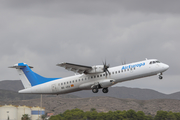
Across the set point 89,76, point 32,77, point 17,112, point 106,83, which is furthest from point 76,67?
point 17,112

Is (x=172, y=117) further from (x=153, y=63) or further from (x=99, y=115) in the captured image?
(x=153, y=63)

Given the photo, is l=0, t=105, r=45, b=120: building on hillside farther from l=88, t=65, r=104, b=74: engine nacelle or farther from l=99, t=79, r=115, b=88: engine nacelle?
l=99, t=79, r=115, b=88: engine nacelle

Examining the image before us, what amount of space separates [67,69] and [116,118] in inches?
3784

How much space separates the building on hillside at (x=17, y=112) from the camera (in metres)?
122

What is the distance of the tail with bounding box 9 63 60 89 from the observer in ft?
160

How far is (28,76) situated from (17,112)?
85.6m

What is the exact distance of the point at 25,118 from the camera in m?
128

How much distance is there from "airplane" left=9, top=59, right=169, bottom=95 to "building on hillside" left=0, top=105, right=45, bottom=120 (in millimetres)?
78466

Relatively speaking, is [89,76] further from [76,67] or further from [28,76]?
[28,76]

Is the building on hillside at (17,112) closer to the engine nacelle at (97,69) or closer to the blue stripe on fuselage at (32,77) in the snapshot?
the blue stripe on fuselage at (32,77)

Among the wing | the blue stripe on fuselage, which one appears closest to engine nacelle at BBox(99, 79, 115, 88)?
the wing

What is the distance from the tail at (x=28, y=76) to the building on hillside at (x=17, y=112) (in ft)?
257

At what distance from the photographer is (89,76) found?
45.5 m

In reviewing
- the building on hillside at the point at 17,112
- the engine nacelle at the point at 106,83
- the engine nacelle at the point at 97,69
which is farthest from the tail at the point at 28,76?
the building on hillside at the point at 17,112
